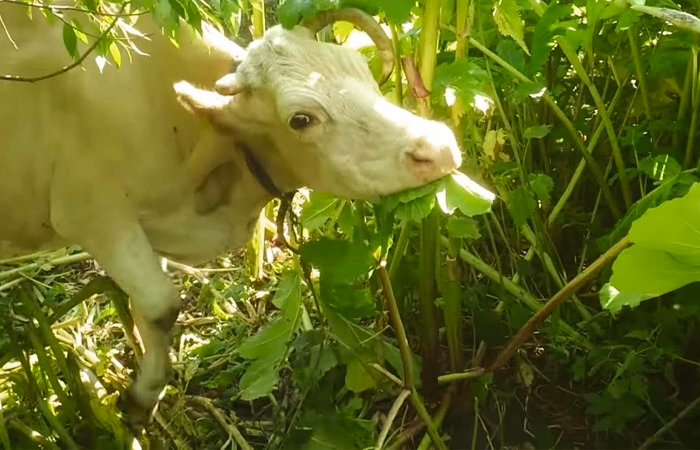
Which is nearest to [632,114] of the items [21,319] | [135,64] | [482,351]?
[482,351]

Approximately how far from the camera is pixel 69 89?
151cm

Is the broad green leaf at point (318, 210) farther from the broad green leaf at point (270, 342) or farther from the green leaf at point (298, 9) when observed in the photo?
the green leaf at point (298, 9)

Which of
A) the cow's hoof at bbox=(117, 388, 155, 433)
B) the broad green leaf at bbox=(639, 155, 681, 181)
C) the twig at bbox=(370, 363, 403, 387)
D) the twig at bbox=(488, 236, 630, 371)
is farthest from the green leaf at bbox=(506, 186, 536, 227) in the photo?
the cow's hoof at bbox=(117, 388, 155, 433)

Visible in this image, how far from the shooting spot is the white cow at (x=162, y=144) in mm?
1368

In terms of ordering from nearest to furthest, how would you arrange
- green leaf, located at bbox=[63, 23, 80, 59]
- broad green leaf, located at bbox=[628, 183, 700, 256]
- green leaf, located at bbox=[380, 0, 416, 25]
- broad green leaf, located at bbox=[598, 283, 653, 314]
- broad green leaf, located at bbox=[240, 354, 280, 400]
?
1. broad green leaf, located at bbox=[628, 183, 700, 256]
2. green leaf, located at bbox=[63, 23, 80, 59]
3. broad green leaf, located at bbox=[598, 283, 653, 314]
4. green leaf, located at bbox=[380, 0, 416, 25]
5. broad green leaf, located at bbox=[240, 354, 280, 400]

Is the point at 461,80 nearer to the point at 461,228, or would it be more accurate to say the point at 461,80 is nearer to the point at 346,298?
the point at 461,228

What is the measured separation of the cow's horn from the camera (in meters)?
1.39

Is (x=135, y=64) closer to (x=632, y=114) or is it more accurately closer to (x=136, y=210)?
(x=136, y=210)

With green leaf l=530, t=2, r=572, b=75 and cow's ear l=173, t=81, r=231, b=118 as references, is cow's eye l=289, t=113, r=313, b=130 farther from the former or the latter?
green leaf l=530, t=2, r=572, b=75

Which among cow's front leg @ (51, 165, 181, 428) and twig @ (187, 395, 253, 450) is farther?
twig @ (187, 395, 253, 450)

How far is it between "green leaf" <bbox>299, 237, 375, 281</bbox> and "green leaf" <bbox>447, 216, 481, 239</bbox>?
159mm

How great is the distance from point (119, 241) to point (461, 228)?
0.61m

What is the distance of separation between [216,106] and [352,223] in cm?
34

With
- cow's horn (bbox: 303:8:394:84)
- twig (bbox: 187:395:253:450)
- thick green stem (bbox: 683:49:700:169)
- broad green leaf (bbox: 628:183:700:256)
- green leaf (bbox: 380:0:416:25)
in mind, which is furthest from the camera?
twig (bbox: 187:395:253:450)
